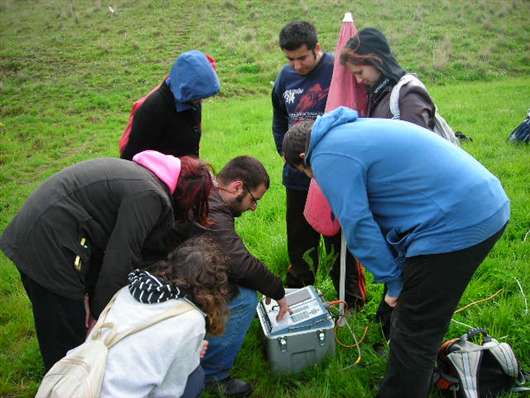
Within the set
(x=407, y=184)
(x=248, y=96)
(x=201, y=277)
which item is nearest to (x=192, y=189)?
(x=201, y=277)

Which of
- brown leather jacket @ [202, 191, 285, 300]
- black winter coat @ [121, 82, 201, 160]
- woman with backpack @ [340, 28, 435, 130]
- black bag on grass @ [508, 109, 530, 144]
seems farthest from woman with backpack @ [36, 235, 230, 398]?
black bag on grass @ [508, 109, 530, 144]

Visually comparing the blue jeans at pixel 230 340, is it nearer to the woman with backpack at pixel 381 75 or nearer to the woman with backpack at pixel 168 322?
the woman with backpack at pixel 168 322

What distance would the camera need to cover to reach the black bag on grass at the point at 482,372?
8.64 ft

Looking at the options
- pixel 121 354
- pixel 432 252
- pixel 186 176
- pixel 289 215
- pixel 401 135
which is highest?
pixel 401 135

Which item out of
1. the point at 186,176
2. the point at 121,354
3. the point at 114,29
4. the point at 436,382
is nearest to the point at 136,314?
the point at 121,354

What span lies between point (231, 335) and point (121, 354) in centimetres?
99

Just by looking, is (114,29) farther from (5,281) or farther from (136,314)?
(136,314)

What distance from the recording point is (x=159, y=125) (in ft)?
12.0

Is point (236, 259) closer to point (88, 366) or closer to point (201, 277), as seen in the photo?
point (201, 277)

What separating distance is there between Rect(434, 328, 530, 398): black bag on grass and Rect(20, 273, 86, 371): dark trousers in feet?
6.74

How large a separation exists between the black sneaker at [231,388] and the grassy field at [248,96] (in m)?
0.15

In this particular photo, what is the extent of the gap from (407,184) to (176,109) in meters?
2.13

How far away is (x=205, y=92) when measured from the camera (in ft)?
11.6

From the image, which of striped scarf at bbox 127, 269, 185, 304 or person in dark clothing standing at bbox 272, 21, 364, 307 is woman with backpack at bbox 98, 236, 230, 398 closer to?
striped scarf at bbox 127, 269, 185, 304
